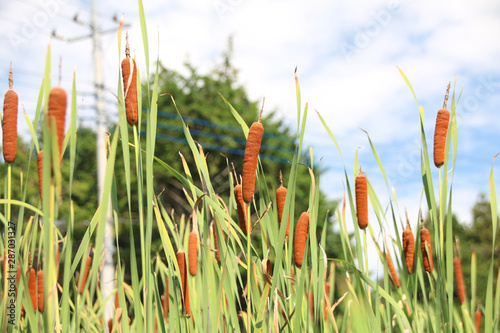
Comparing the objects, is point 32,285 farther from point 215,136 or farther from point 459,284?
point 215,136

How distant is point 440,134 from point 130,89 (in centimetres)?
75

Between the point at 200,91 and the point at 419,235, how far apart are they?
58.5ft

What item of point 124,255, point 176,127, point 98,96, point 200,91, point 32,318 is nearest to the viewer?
point 32,318

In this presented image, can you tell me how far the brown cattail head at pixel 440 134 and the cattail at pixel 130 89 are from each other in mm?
719

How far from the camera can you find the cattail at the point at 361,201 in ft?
3.46

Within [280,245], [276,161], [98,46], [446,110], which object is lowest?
[280,245]

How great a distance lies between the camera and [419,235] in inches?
44.4

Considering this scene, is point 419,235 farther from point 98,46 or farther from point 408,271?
point 98,46

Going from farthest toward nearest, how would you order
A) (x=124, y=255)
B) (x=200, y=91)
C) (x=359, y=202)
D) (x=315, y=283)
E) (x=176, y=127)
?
(x=200, y=91) < (x=176, y=127) < (x=124, y=255) < (x=359, y=202) < (x=315, y=283)

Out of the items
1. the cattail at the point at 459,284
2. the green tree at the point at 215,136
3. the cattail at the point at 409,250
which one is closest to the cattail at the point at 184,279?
the cattail at the point at 409,250

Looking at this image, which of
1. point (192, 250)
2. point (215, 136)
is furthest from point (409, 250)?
point (215, 136)

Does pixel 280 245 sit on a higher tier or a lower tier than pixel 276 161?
lower

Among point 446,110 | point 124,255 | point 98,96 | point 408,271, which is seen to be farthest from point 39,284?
point 124,255

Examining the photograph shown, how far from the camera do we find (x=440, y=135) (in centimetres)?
107
